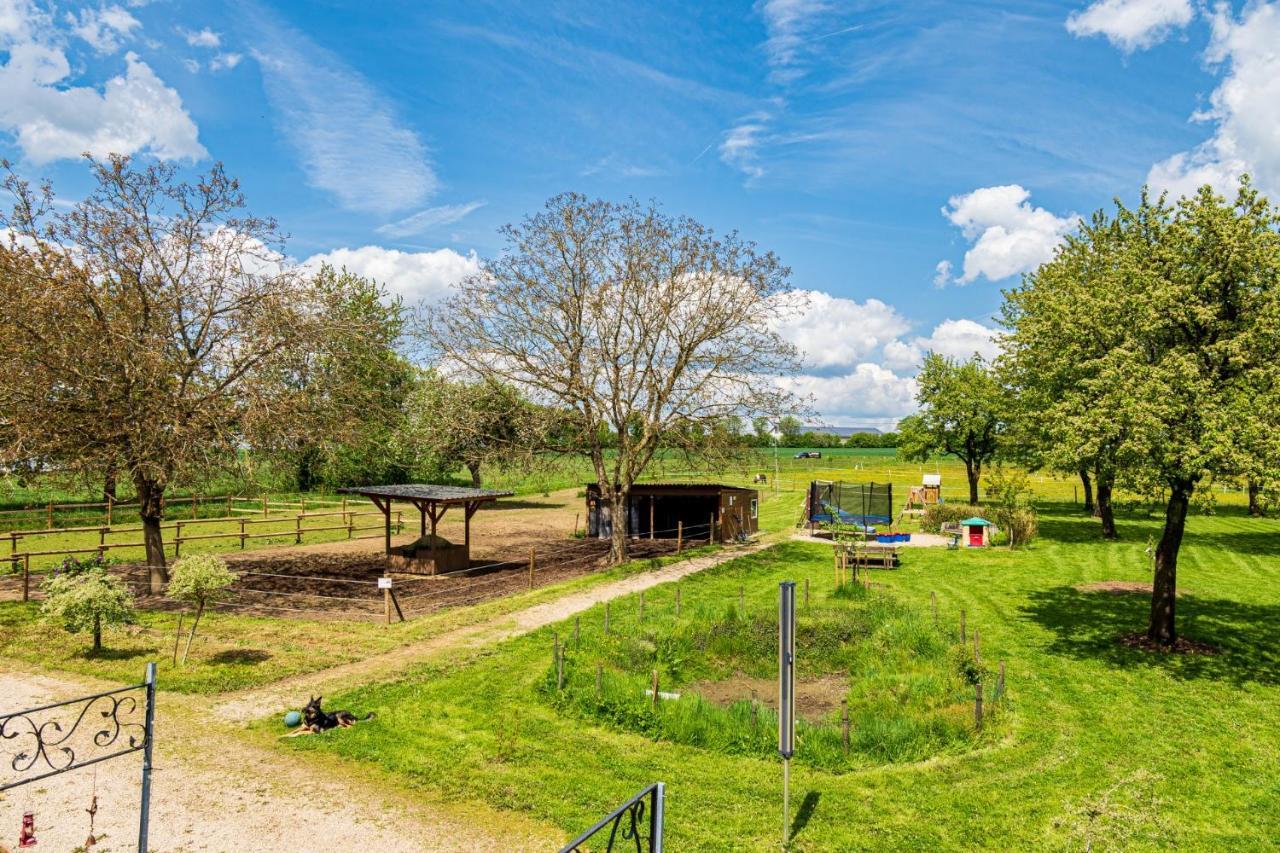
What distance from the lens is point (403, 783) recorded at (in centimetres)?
905

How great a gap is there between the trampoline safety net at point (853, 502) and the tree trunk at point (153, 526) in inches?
1050

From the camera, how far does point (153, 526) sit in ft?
67.6

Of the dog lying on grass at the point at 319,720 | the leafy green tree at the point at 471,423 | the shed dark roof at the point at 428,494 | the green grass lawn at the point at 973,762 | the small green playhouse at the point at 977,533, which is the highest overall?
the leafy green tree at the point at 471,423

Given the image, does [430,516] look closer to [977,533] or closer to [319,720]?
[319,720]

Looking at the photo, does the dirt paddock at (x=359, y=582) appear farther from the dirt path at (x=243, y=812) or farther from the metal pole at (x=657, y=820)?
the metal pole at (x=657, y=820)

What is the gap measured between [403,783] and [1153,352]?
1591cm

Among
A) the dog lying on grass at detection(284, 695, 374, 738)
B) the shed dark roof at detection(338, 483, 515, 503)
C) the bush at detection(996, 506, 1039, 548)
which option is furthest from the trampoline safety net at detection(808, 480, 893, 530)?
the dog lying on grass at detection(284, 695, 374, 738)

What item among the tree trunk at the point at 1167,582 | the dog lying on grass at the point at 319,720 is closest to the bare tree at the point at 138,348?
the dog lying on grass at the point at 319,720

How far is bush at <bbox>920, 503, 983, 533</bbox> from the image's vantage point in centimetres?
3478

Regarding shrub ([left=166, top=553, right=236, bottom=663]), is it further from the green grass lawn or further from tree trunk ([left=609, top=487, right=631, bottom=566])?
tree trunk ([left=609, top=487, right=631, bottom=566])

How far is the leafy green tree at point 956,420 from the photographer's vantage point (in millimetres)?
49094

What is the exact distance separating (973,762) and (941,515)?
27661 mm

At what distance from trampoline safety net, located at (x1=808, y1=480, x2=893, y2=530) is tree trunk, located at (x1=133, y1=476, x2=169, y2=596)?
26661 mm

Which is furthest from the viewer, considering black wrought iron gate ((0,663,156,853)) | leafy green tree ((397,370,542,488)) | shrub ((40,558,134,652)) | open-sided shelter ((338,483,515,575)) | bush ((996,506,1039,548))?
bush ((996,506,1039,548))
